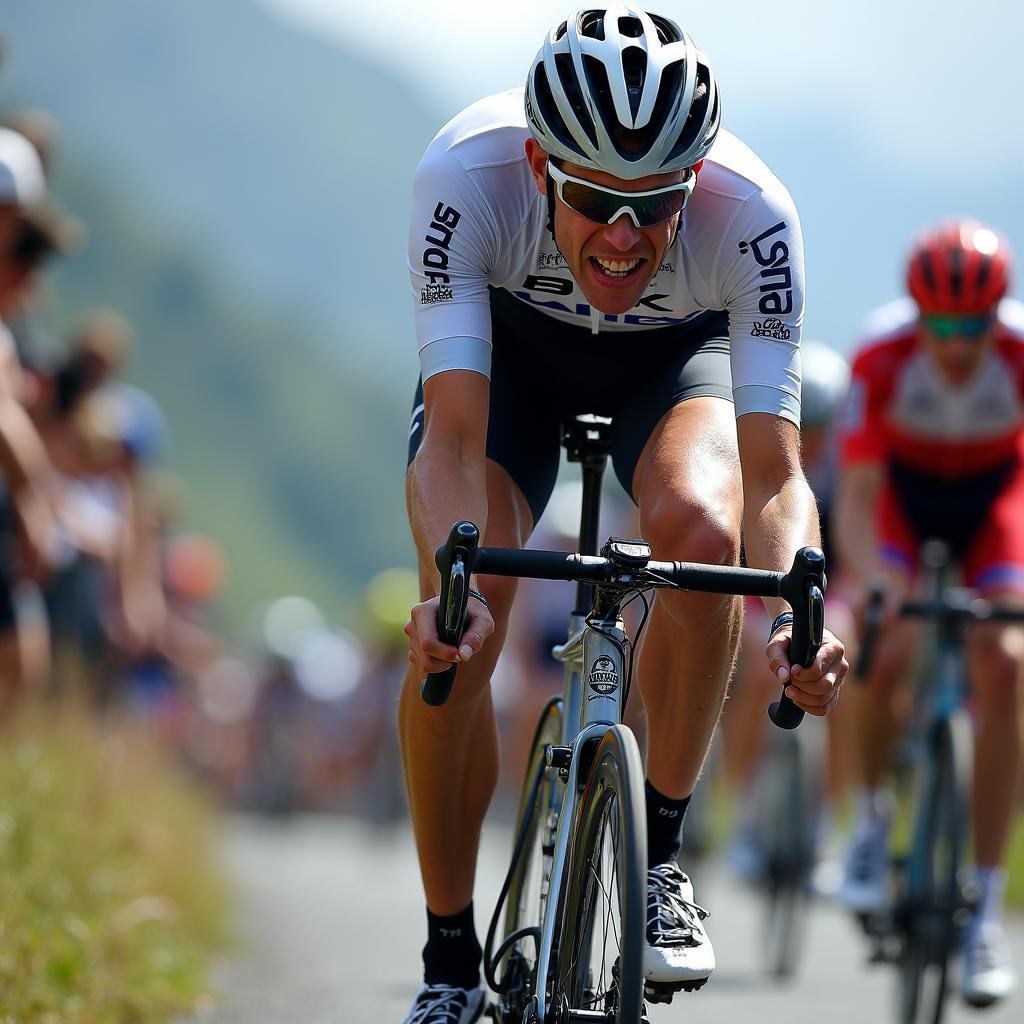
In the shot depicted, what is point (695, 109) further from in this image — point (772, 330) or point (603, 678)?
point (603, 678)

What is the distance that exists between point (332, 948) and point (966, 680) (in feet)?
9.94

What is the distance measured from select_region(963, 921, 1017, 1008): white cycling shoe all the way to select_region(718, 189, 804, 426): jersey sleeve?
9.31 feet

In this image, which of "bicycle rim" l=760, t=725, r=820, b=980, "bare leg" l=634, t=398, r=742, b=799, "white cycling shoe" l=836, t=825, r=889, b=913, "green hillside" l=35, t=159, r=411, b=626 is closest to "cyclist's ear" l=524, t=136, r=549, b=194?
"bare leg" l=634, t=398, r=742, b=799

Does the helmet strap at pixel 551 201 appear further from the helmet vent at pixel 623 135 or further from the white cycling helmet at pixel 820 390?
the white cycling helmet at pixel 820 390

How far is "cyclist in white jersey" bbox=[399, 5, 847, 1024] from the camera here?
4094 mm

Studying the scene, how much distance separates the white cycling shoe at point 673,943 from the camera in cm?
401

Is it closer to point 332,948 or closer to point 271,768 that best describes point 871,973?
point 332,948

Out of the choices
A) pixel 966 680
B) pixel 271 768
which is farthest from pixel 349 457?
pixel 966 680

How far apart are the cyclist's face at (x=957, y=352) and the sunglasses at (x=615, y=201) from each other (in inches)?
137

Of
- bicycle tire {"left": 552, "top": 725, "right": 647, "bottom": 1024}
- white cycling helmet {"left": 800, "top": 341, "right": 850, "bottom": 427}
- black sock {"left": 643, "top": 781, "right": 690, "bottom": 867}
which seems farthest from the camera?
white cycling helmet {"left": 800, "top": 341, "right": 850, "bottom": 427}

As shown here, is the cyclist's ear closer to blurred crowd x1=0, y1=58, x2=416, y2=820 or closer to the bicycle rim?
blurred crowd x1=0, y1=58, x2=416, y2=820

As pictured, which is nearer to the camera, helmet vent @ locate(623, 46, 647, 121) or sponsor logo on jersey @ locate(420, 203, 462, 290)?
helmet vent @ locate(623, 46, 647, 121)

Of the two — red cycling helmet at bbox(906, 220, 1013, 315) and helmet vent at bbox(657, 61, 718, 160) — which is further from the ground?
red cycling helmet at bbox(906, 220, 1013, 315)

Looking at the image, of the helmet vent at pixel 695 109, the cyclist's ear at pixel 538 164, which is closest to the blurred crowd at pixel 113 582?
the cyclist's ear at pixel 538 164
